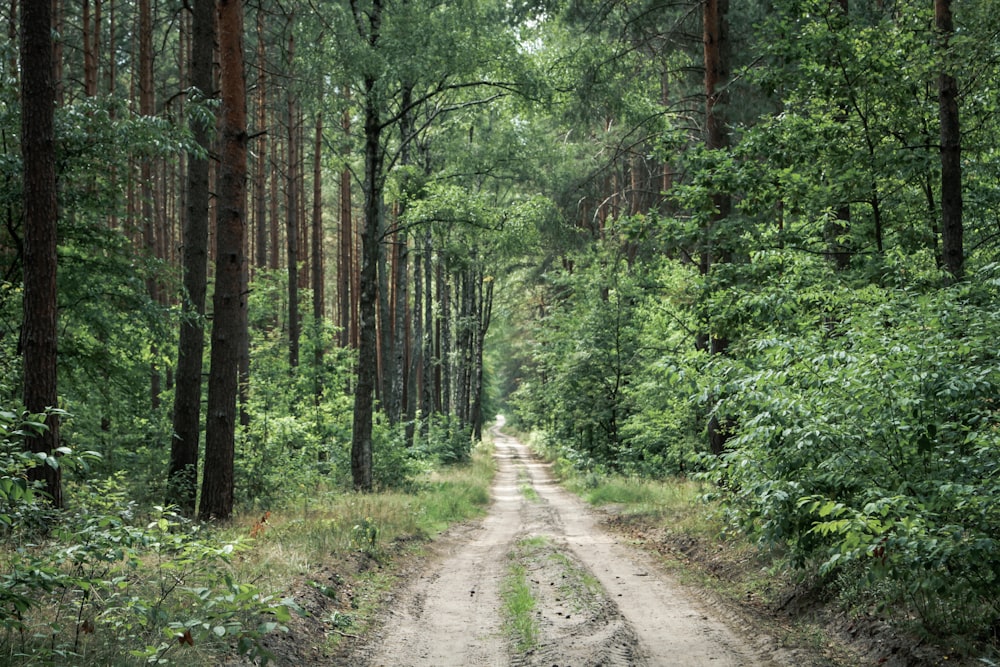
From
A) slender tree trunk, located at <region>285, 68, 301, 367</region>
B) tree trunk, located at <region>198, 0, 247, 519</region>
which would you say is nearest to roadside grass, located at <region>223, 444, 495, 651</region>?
tree trunk, located at <region>198, 0, 247, 519</region>

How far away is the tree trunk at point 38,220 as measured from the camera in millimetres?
6973

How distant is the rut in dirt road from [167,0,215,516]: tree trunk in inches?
163

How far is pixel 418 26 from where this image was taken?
43.8 feet

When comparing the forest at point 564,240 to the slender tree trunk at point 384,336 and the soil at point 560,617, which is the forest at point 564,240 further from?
the slender tree trunk at point 384,336

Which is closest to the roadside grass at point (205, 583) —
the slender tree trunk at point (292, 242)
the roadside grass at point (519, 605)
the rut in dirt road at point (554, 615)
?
the rut in dirt road at point (554, 615)

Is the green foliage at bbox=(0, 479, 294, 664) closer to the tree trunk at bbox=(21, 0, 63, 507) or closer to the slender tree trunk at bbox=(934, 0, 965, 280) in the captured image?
the tree trunk at bbox=(21, 0, 63, 507)

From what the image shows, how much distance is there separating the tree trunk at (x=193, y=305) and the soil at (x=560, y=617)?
401cm

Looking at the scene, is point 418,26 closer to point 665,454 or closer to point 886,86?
point 886,86

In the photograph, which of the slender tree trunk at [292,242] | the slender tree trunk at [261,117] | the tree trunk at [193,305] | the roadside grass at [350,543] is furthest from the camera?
the slender tree trunk at [292,242]

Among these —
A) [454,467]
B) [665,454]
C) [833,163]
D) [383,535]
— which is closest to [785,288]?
[833,163]

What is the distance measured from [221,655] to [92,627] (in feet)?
2.91

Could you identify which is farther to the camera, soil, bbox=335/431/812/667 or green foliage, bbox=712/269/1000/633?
soil, bbox=335/431/812/667

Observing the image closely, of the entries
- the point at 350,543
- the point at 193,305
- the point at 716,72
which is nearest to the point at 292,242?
the point at 193,305

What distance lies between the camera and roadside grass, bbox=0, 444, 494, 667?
430cm
